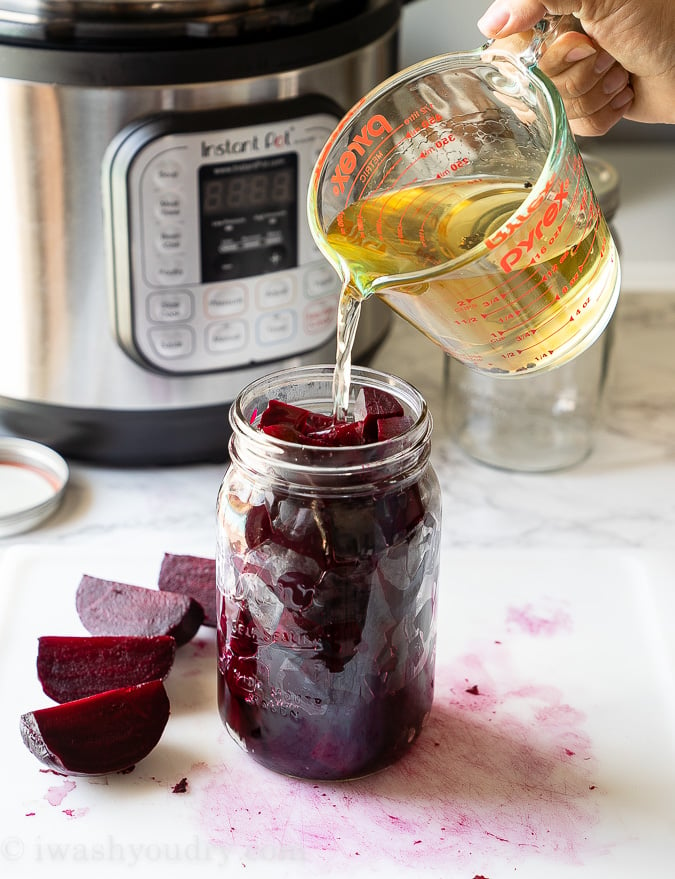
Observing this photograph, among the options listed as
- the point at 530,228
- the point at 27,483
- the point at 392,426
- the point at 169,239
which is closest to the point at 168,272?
the point at 169,239

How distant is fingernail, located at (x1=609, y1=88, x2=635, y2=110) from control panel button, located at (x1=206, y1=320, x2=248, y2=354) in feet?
1.36

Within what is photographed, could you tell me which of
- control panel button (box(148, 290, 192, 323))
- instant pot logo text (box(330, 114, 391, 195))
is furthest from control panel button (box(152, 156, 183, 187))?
instant pot logo text (box(330, 114, 391, 195))

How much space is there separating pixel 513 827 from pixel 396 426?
30 centimetres

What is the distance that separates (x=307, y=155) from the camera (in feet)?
3.82

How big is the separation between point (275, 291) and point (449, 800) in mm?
552

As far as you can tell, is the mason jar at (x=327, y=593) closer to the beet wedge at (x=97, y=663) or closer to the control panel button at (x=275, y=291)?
the beet wedge at (x=97, y=663)

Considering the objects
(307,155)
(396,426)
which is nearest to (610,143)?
(307,155)

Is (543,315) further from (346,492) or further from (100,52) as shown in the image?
(100,52)

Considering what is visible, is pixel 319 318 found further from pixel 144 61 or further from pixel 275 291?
pixel 144 61

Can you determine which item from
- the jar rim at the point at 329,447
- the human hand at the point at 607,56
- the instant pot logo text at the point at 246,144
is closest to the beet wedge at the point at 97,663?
the jar rim at the point at 329,447

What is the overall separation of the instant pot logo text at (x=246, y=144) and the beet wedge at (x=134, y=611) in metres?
0.41

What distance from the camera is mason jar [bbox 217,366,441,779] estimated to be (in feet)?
2.65

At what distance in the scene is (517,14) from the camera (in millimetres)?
914

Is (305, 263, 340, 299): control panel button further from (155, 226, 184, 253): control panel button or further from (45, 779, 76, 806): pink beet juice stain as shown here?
(45, 779, 76, 806): pink beet juice stain
